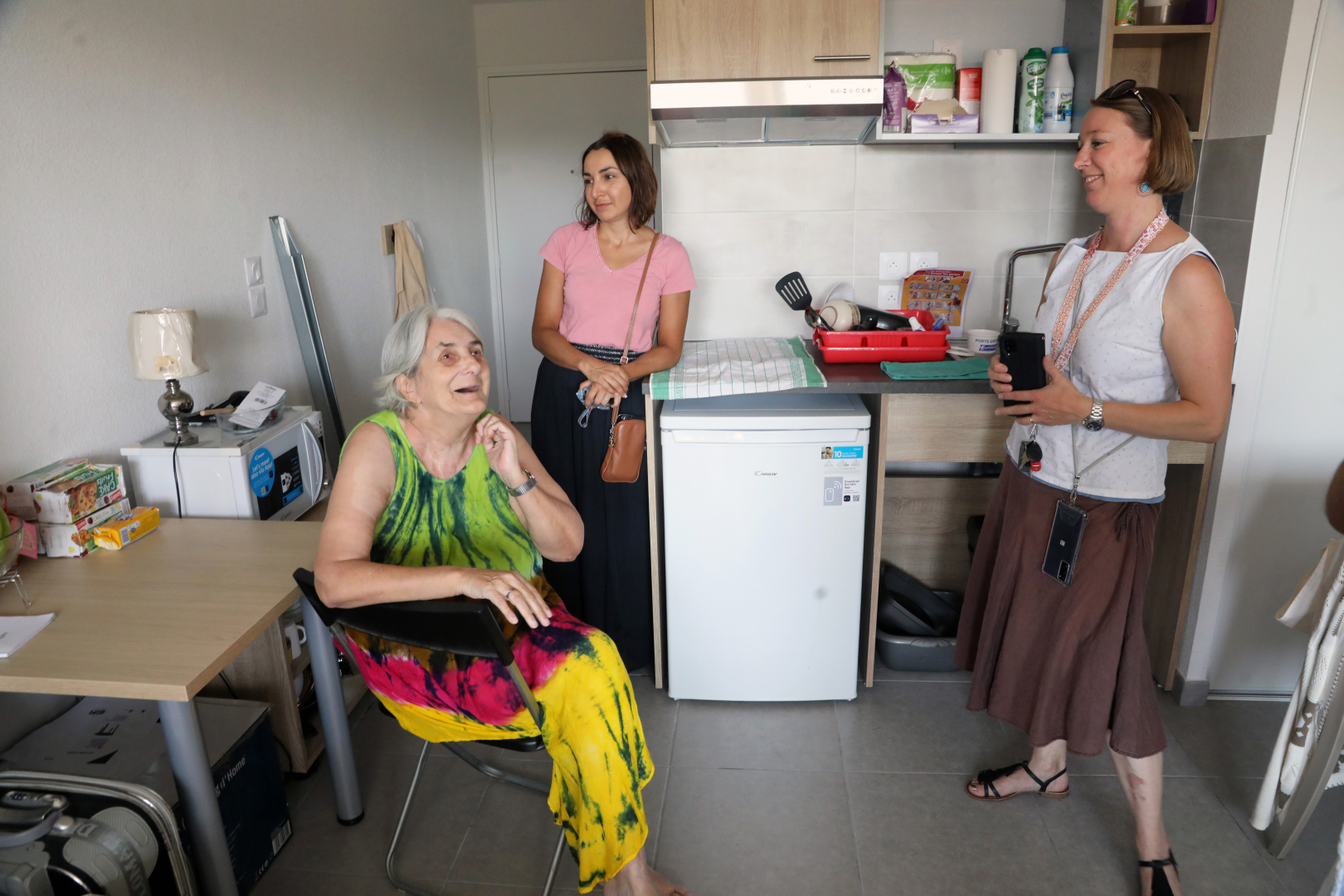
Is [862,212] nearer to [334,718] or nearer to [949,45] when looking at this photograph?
[949,45]

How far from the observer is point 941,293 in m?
2.74

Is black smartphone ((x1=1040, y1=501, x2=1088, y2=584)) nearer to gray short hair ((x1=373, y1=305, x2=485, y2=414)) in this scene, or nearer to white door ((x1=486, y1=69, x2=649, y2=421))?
gray short hair ((x1=373, y1=305, x2=485, y2=414))

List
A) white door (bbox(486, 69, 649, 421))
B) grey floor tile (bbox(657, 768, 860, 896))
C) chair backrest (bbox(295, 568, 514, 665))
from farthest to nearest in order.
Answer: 1. white door (bbox(486, 69, 649, 421))
2. grey floor tile (bbox(657, 768, 860, 896))
3. chair backrest (bbox(295, 568, 514, 665))

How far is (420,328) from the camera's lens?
1.62 m

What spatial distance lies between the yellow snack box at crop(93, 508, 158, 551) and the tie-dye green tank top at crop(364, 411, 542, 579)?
1.83 feet

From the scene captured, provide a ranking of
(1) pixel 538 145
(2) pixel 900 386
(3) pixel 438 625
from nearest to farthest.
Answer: (3) pixel 438 625, (2) pixel 900 386, (1) pixel 538 145

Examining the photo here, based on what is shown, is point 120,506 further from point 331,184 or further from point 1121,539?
point 1121,539

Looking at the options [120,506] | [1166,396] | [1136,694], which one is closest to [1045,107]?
[1166,396]

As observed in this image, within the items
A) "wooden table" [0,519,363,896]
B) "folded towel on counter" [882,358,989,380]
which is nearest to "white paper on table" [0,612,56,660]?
"wooden table" [0,519,363,896]

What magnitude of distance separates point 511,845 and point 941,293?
6.49ft

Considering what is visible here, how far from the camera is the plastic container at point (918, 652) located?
253 centimetres

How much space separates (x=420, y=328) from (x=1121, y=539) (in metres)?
1.37

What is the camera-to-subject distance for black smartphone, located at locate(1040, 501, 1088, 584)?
166cm

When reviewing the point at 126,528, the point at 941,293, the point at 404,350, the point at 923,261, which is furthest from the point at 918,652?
the point at 126,528
